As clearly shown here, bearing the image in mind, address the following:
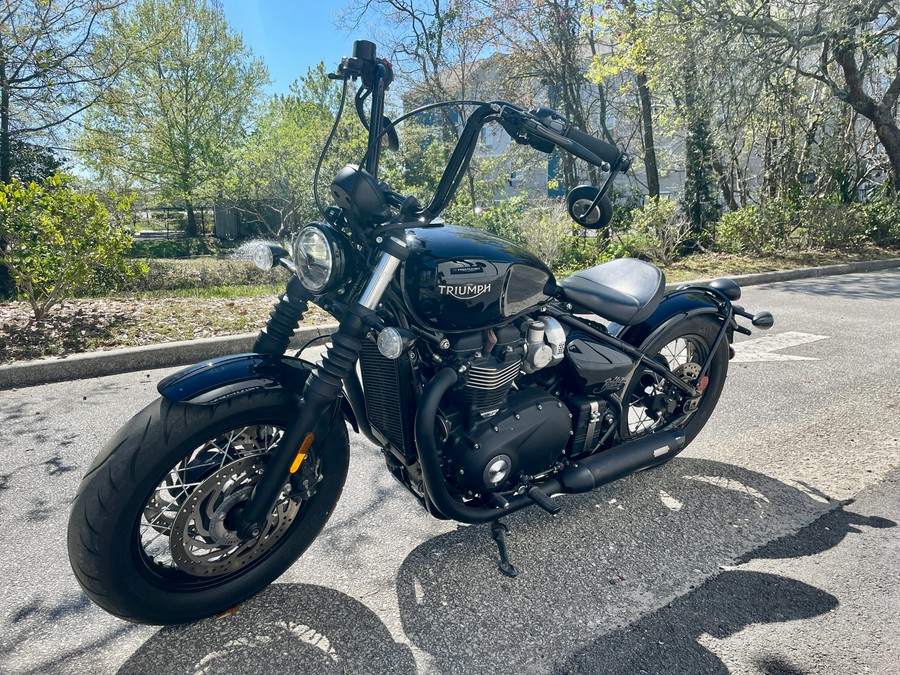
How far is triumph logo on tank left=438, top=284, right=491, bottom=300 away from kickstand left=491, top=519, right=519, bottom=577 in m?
1.00

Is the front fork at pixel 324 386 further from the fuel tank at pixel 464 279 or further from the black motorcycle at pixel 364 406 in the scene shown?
the fuel tank at pixel 464 279

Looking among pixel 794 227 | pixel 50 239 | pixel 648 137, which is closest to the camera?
pixel 50 239

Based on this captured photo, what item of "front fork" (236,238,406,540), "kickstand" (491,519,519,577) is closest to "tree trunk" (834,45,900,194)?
"kickstand" (491,519,519,577)

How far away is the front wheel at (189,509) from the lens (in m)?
1.90

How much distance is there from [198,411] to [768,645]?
215 cm

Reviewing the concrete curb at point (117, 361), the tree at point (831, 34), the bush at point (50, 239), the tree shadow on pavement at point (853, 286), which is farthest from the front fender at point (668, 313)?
the tree at point (831, 34)

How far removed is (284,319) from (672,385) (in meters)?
2.17

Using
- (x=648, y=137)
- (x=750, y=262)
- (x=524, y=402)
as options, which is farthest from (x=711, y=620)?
(x=648, y=137)

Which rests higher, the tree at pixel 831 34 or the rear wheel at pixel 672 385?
the tree at pixel 831 34

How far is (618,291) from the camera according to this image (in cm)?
287

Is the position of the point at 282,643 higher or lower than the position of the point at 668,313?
lower

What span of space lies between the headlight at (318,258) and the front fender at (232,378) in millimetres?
319

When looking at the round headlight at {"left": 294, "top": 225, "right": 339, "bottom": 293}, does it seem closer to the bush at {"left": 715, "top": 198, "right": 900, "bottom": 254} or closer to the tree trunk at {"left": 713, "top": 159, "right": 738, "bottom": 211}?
the bush at {"left": 715, "top": 198, "right": 900, "bottom": 254}

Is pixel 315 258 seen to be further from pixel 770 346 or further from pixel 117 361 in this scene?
pixel 770 346
